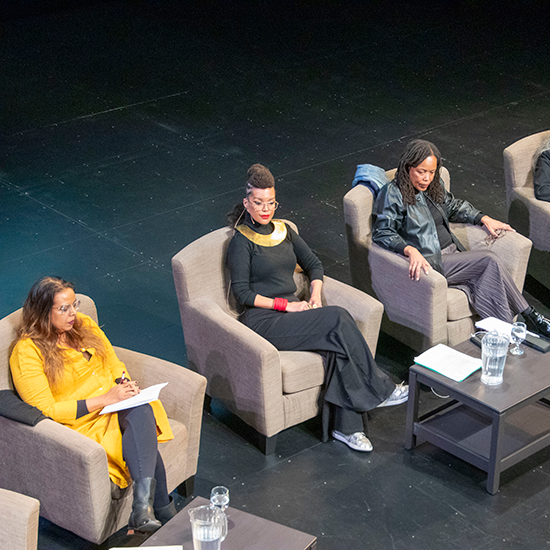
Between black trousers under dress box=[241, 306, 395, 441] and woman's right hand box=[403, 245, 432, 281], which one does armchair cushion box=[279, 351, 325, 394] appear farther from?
woman's right hand box=[403, 245, 432, 281]

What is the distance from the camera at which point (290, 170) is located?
7164mm

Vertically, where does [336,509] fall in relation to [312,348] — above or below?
below

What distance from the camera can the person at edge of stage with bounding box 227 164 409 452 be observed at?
13.7ft

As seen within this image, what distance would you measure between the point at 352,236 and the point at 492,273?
812 mm

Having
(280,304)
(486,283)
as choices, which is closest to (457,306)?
(486,283)

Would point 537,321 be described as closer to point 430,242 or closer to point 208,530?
point 430,242

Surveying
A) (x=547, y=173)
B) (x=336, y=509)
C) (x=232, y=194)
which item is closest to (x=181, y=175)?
(x=232, y=194)

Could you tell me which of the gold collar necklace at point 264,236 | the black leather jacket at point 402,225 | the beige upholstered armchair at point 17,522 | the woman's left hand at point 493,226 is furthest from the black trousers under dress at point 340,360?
the beige upholstered armchair at point 17,522

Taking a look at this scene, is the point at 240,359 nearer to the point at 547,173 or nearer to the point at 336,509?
the point at 336,509

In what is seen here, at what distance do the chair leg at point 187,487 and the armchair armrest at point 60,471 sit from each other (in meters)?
0.51

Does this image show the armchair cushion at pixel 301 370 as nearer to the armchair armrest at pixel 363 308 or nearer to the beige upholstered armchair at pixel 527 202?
the armchair armrest at pixel 363 308

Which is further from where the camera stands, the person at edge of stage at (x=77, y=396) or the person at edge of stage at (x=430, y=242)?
the person at edge of stage at (x=430, y=242)

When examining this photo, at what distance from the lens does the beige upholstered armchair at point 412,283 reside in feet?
15.3

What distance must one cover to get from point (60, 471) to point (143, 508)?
13.9 inches
